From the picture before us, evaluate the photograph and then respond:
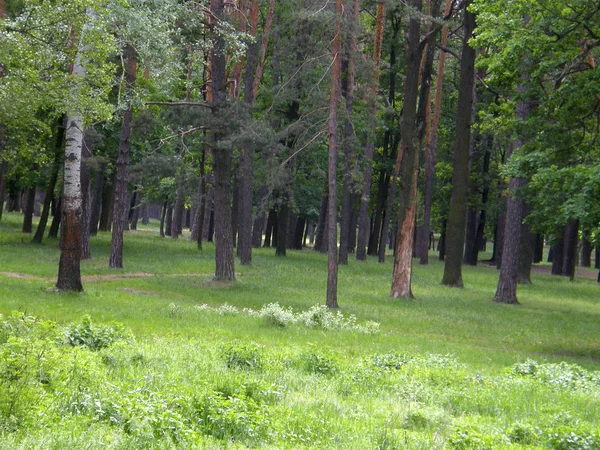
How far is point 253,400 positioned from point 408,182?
19.2 metres

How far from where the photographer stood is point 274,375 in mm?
10305

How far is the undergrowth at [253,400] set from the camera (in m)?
6.62

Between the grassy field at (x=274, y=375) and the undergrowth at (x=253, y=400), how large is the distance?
0.02m

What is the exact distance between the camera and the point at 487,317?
→ 2358 centimetres

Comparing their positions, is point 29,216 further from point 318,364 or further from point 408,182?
point 318,364

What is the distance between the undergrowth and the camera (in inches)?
261

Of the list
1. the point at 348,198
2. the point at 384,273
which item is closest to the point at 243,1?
the point at 348,198

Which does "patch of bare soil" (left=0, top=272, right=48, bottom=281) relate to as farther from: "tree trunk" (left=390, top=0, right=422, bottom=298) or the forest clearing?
"tree trunk" (left=390, top=0, right=422, bottom=298)

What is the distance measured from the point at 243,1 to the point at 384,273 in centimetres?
1521

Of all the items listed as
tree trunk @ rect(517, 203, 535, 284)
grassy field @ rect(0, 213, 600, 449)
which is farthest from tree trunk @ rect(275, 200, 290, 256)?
grassy field @ rect(0, 213, 600, 449)

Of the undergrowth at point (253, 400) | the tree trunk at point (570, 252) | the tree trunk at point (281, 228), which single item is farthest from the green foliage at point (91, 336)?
the tree trunk at point (570, 252)

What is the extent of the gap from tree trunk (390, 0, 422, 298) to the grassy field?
116 inches

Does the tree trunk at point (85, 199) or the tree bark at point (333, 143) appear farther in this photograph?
the tree trunk at point (85, 199)

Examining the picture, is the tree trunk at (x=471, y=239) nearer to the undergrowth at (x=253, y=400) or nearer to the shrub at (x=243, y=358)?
the undergrowth at (x=253, y=400)
